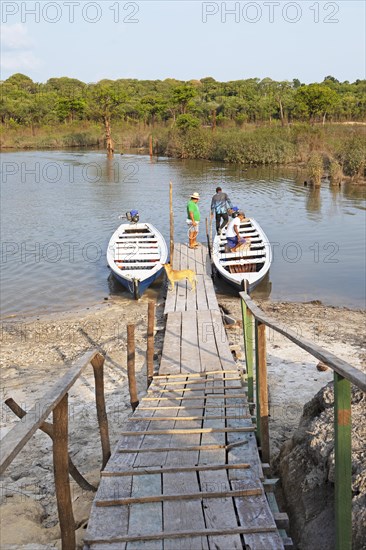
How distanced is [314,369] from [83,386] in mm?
3160

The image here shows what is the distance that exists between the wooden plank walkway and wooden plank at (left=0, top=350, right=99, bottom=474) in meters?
0.77

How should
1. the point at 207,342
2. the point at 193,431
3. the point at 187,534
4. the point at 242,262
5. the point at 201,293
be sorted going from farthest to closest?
1. the point at 242,262
2. the point at 201,293
3. the point at 207,342
4. the point at 193,431
5. the point at 187,534

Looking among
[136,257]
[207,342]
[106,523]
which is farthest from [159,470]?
[136,257]

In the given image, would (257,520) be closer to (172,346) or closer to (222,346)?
(222,346)

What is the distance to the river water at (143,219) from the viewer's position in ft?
47.0

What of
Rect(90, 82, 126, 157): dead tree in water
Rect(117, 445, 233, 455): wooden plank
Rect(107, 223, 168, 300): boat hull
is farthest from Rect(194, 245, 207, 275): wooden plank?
Rect(90, 82, 126, 157): dead tree in water

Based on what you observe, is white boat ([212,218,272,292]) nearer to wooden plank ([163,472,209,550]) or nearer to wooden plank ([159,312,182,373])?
wooden plank ([159,312,182,373])

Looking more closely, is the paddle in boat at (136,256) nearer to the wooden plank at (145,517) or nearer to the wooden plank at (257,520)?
the wooden plank at (145,517)

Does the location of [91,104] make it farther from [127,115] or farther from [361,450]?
[361,450]

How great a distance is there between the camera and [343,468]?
2.97m

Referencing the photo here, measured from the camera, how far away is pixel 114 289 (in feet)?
46.5

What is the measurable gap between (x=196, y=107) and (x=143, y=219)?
39408 mm

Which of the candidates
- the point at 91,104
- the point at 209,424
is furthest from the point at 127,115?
the point at 209,424

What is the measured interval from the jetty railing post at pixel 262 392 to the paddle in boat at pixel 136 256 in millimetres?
7983
